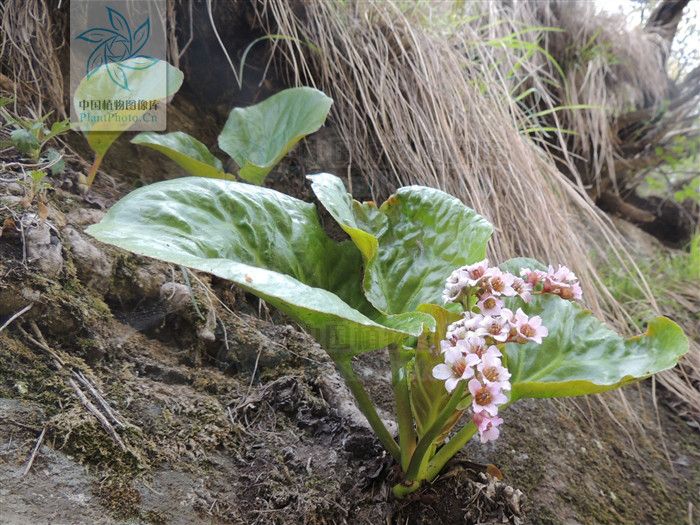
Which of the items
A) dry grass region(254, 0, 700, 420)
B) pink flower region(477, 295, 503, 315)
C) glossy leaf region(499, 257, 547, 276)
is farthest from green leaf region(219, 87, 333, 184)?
pink flower region(477, 295, 503, 315)

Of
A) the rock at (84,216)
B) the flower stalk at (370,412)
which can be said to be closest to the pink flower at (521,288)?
the flower stalk at (370,412)

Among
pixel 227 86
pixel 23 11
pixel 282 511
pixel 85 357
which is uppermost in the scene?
pixel 23 11

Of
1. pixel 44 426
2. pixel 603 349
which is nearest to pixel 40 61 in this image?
pixel 44 426

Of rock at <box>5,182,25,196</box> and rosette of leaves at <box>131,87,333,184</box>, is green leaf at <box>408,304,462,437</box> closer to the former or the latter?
rosette of leaves at <box>131,87,333,184</box>

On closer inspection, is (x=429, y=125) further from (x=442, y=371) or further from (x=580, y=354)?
(x=442, y=371)

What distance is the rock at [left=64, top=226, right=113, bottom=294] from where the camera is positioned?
0.97 meters

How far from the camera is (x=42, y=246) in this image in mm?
922

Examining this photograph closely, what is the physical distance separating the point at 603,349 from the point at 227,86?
1331mm

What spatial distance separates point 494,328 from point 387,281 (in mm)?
283

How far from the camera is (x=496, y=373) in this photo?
67 centimetres

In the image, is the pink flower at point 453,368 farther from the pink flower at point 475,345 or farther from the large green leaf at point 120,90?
the large green leaf at point 120,90

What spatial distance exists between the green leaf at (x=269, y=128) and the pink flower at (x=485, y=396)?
0.77 metres

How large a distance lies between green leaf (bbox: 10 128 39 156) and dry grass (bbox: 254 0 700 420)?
695mm

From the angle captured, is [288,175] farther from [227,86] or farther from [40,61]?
[40,61]
